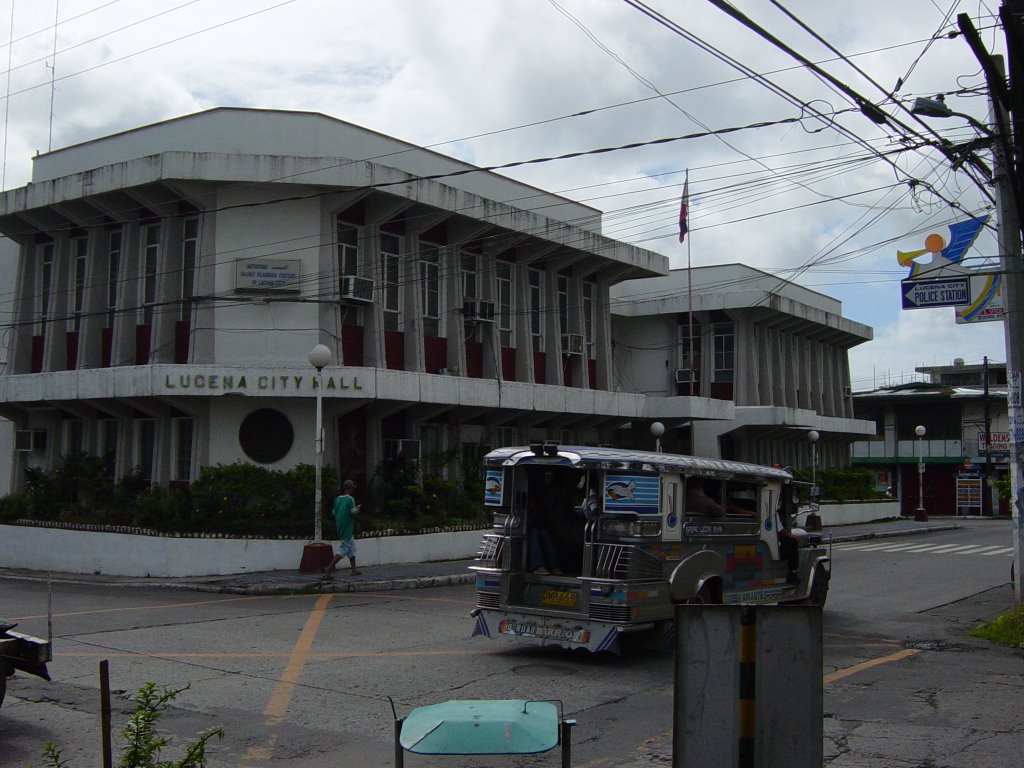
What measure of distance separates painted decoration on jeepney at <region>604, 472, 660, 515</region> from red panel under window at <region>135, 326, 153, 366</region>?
1752 cm

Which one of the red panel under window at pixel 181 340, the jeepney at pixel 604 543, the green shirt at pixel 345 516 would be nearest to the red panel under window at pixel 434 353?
the red panel under window at pixel 181 340

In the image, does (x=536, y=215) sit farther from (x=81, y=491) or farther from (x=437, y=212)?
(x=81, y=491)

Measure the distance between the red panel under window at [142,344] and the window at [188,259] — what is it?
1.38 meters

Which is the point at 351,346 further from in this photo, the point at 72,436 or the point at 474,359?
the point at 72,436

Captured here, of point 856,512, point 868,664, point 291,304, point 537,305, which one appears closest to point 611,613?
point 868,664

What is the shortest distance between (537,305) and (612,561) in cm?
2070

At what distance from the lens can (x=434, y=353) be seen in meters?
28.0

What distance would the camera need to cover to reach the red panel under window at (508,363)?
99.7 feet

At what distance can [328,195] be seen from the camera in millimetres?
24844

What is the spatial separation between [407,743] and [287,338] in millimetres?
20342

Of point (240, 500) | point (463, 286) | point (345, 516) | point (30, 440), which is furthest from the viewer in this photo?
point (463, 286)

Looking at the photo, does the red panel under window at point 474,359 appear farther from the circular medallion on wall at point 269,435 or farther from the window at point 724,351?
the window at point 724,351

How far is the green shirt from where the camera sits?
20719 mm

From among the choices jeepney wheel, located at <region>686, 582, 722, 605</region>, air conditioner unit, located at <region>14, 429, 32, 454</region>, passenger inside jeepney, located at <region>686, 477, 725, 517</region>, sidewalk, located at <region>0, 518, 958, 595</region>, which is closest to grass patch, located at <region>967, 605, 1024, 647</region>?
sidewalk, located at <region>0, 518, 958, 595</region>
